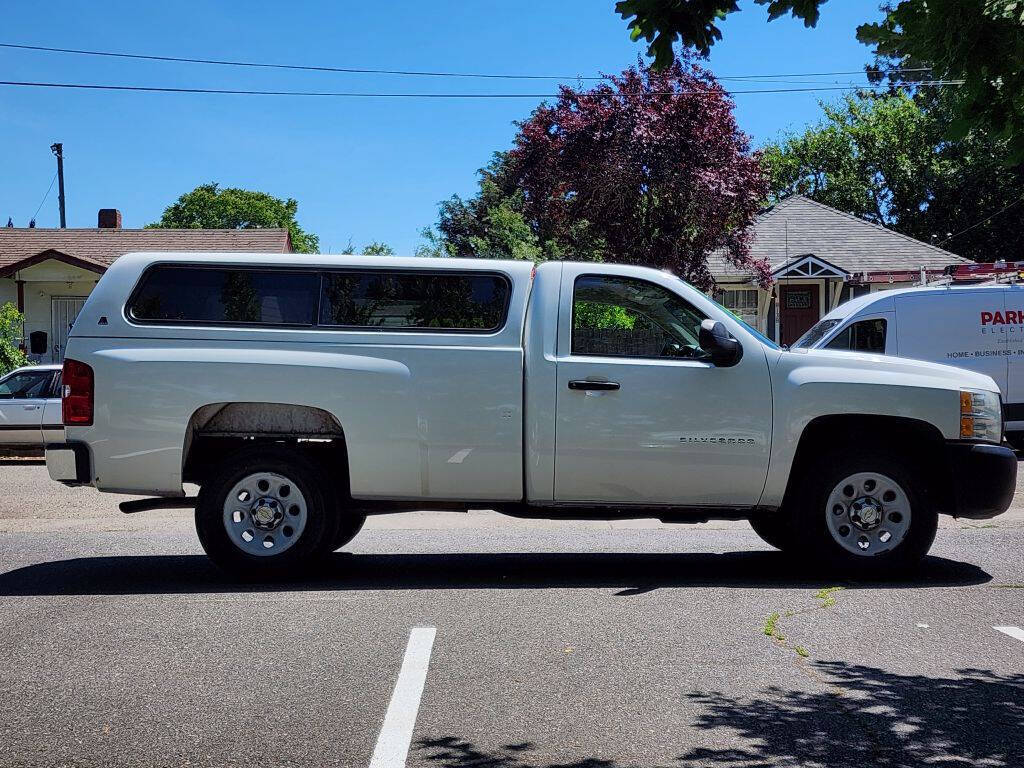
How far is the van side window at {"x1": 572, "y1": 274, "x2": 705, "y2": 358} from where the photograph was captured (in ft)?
25.9

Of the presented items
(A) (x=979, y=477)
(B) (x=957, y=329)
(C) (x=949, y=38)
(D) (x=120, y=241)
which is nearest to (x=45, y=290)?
(D) (x=120, y=241)

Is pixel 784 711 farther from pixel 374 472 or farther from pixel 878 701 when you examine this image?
pixel 374 472

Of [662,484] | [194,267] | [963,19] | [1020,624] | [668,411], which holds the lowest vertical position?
[1020,624]

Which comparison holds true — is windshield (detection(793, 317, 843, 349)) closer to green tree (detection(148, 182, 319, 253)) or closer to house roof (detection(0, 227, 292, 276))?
house roof (detection(0, 227, 292, 276))

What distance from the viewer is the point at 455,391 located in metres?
7.70

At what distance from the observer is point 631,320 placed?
26.8ft

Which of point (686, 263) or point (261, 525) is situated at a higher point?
point (686, 263)

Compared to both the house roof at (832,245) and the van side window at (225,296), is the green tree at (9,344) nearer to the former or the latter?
the house roof at (832,245)

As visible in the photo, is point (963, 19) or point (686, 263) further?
point (686, 263)

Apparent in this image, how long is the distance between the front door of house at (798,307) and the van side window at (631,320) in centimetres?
2310

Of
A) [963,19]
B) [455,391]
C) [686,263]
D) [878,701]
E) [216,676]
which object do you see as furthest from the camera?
[686,263]

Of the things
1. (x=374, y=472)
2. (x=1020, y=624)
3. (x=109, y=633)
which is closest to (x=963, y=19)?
(x=1020, y=624)

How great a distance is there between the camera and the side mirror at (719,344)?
24.7ft

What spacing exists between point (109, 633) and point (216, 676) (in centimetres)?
121
